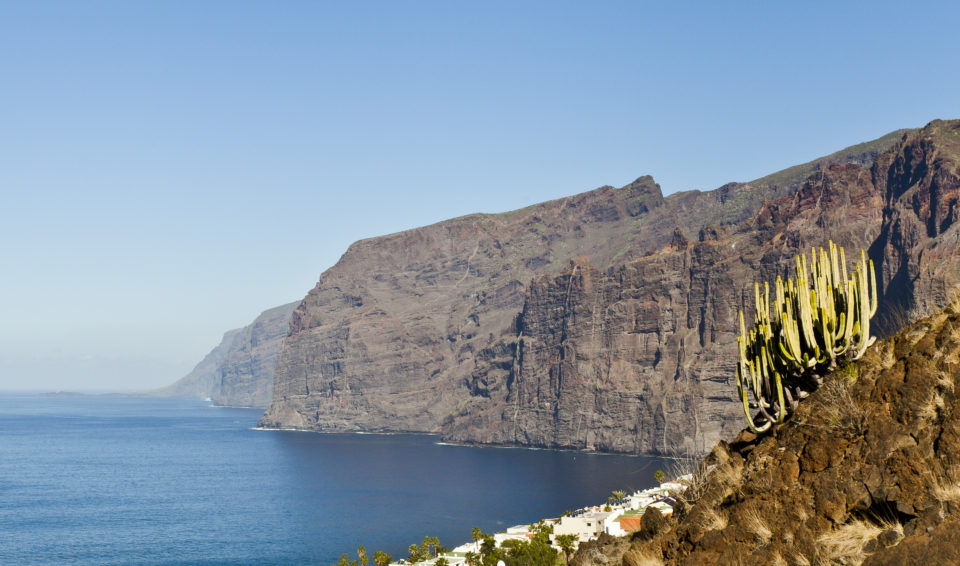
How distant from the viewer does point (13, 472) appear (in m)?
195

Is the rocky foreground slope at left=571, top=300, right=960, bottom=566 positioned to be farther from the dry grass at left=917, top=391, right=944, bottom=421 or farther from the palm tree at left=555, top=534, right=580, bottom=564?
the palm tree at left=555, top=534, right=580, bottom=564

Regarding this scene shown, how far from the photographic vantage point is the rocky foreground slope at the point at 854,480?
1456 centimetres

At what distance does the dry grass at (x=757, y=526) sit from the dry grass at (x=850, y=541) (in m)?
1.31

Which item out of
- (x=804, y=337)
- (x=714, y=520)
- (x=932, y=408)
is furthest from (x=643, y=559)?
(x=804, y=337)

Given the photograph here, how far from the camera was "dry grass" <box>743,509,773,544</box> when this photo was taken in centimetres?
1691

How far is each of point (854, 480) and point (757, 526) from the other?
203cm

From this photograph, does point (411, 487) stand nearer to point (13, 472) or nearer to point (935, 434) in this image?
point (13, 472)

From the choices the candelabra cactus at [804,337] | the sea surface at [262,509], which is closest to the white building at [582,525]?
the sea surface at [262,509]

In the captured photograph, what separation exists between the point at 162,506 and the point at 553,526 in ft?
263

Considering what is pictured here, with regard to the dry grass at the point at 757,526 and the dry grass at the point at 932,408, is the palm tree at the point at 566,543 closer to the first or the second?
the dry grass at the point at 757,526

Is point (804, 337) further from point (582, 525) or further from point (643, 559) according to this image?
point (582, 525)

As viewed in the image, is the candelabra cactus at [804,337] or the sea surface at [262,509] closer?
the candelabra cactus at [804,337]

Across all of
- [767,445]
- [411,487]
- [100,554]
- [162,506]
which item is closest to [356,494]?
[411,487]

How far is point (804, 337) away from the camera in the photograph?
70.4 ft
